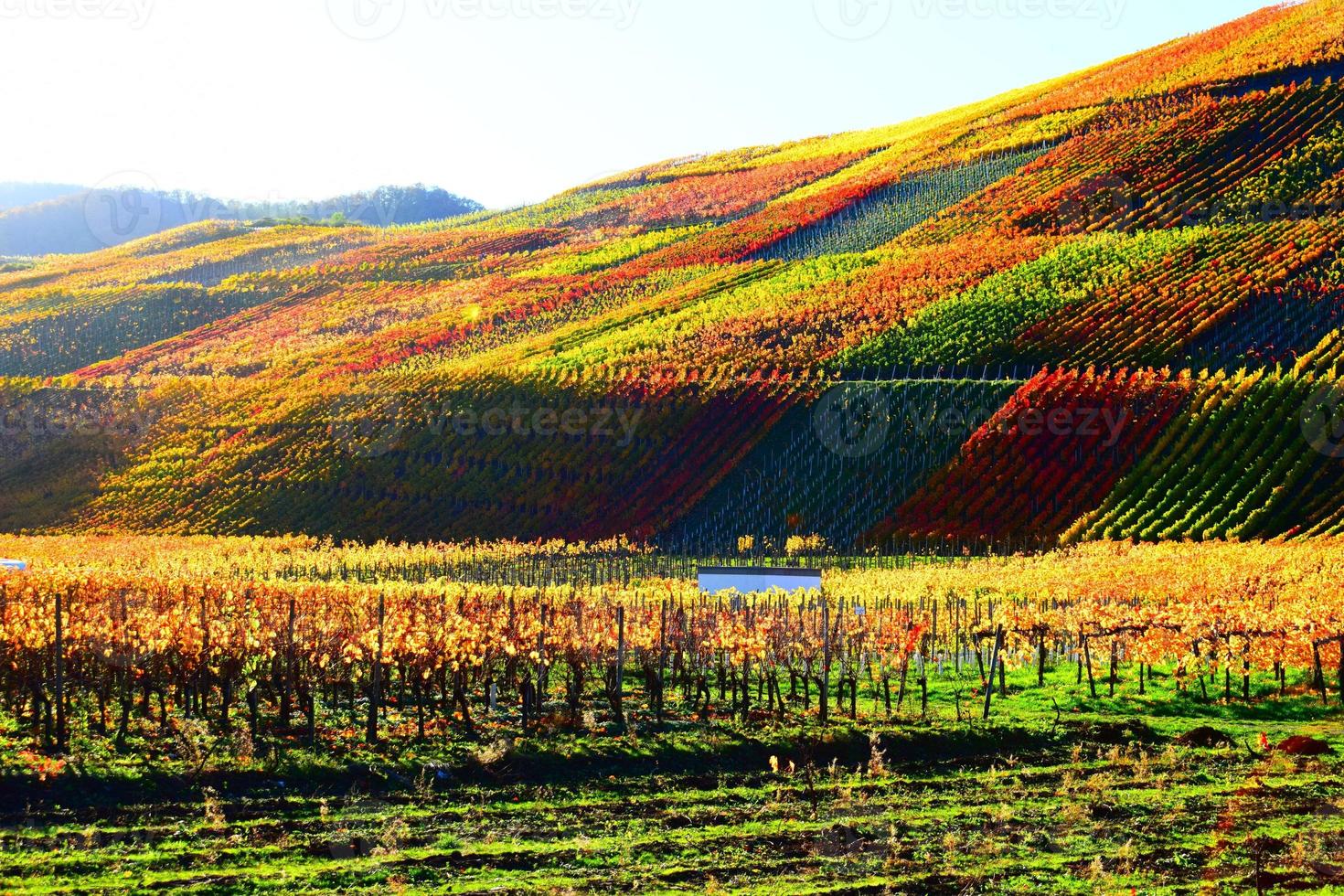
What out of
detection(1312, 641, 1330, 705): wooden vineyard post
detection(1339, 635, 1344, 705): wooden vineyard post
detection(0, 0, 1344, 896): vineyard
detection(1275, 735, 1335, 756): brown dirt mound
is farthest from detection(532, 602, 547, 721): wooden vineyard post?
detection(1339, 635, 1344, 705): wooden vineyard post

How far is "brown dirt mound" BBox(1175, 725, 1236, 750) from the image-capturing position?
813 inches

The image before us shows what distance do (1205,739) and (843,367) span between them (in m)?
43.4

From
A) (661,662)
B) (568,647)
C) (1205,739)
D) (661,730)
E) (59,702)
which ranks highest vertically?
(568,647)

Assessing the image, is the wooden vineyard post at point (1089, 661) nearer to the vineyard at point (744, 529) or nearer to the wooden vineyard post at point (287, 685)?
the vineyard at point (744, 529)

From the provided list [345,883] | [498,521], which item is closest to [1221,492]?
[498,521]

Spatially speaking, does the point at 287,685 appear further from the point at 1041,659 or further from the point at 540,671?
the point at 1041,659

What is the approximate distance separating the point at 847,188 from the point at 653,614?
273 feet

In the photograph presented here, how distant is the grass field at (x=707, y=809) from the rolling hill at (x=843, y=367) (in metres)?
28.2

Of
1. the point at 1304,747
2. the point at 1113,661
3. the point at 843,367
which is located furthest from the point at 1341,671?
the point at 843,367

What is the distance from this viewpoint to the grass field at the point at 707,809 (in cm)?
1428

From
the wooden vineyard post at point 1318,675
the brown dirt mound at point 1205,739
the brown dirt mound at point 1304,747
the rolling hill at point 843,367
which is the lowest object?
the brown dirt mound at point 1205,739

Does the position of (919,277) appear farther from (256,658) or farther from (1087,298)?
(256,658)

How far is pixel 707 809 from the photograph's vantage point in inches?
677

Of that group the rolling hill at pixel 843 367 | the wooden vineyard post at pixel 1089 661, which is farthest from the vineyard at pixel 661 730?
the rolling hill at pixel 843 367
